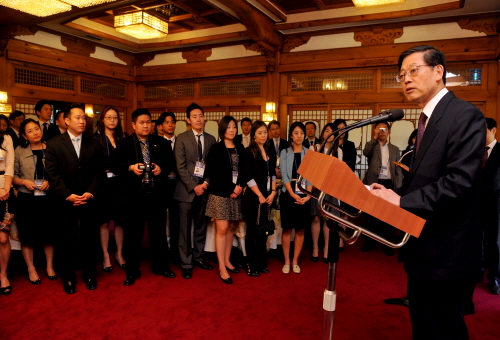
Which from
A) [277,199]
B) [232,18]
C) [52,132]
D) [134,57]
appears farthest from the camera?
[134,57]

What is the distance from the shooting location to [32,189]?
9.79 feet

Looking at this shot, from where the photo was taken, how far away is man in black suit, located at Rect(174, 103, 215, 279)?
11.0ft

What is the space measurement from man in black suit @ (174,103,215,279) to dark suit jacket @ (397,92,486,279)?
89.5 inches

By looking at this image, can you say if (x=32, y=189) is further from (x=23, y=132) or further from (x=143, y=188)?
(x=143, y=188)

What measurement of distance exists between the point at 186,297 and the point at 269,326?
776 mm

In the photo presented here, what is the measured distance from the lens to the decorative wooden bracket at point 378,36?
18.5ft

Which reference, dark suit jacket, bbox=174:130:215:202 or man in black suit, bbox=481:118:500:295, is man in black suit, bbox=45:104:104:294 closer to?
dark suit jacket, bbox=174:130:215:202

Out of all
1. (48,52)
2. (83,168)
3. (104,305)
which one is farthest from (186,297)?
(48,52)

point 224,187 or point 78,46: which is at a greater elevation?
point 78,46

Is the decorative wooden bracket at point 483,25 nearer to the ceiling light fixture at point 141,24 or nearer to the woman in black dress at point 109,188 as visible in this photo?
the ceiling light fixture at point 141,24

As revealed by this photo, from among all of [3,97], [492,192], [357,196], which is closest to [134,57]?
[3,97]

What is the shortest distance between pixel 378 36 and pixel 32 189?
17.2 ft

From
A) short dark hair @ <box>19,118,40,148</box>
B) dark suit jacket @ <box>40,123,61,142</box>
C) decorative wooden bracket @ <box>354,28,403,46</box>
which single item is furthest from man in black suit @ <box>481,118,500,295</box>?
dark suit jacket @ <box>40,123,61,142</box>

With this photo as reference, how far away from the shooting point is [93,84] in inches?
290
